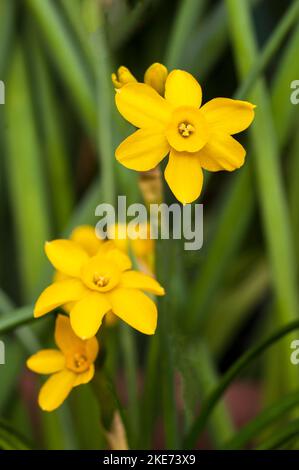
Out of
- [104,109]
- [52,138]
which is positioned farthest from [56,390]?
[52,138]

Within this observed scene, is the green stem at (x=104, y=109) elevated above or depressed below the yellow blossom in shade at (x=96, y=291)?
above

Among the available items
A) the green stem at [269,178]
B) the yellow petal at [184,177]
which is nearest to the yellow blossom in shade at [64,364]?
the yellow petal at [184,177]

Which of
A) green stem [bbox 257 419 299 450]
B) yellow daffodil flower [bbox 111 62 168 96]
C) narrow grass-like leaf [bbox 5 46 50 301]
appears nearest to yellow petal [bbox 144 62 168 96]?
yellow daffodil flower [bbox 111 62 168 96]

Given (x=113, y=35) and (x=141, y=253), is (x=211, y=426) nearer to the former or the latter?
(x=141, y=253)

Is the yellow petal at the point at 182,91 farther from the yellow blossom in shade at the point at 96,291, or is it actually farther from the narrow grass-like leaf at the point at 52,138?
the narrow grass-like leaf at the point at 52,138

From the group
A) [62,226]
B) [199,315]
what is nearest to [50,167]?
[62,226]

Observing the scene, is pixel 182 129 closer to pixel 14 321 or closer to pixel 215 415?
pixel 14 321

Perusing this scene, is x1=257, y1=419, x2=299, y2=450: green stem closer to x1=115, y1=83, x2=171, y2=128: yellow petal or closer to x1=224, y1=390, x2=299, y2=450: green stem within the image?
x1=224, y1=390, x2=299, y2=450: green stem
